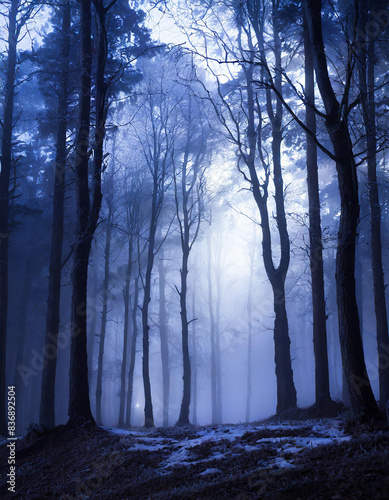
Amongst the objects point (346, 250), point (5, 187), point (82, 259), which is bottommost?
point (346, 250)

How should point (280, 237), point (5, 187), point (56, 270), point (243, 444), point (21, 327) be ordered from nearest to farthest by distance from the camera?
point (243, 444), point (280, 237), point (56, 270), point (5, 187), point (21, 327)

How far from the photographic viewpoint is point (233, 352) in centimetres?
5941

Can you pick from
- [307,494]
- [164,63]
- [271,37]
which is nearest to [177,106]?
[164,63]

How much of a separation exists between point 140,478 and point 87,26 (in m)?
9.71

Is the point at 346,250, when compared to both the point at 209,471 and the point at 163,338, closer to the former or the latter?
the point at 209,471

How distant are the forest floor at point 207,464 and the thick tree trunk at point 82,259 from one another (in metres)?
0.59

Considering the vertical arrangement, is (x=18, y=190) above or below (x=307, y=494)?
above

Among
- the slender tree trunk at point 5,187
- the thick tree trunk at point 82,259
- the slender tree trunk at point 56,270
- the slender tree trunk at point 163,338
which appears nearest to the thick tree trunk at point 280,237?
the thick tree trunk at point 82,259

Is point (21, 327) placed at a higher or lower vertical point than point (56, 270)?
lower

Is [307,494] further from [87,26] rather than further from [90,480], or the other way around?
[87,26]

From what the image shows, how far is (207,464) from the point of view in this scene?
4.95 m

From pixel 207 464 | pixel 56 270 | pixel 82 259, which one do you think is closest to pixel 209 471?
pixel 207 464

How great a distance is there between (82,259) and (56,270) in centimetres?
424

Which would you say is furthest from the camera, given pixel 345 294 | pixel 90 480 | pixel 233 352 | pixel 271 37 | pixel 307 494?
pixel 233 352
